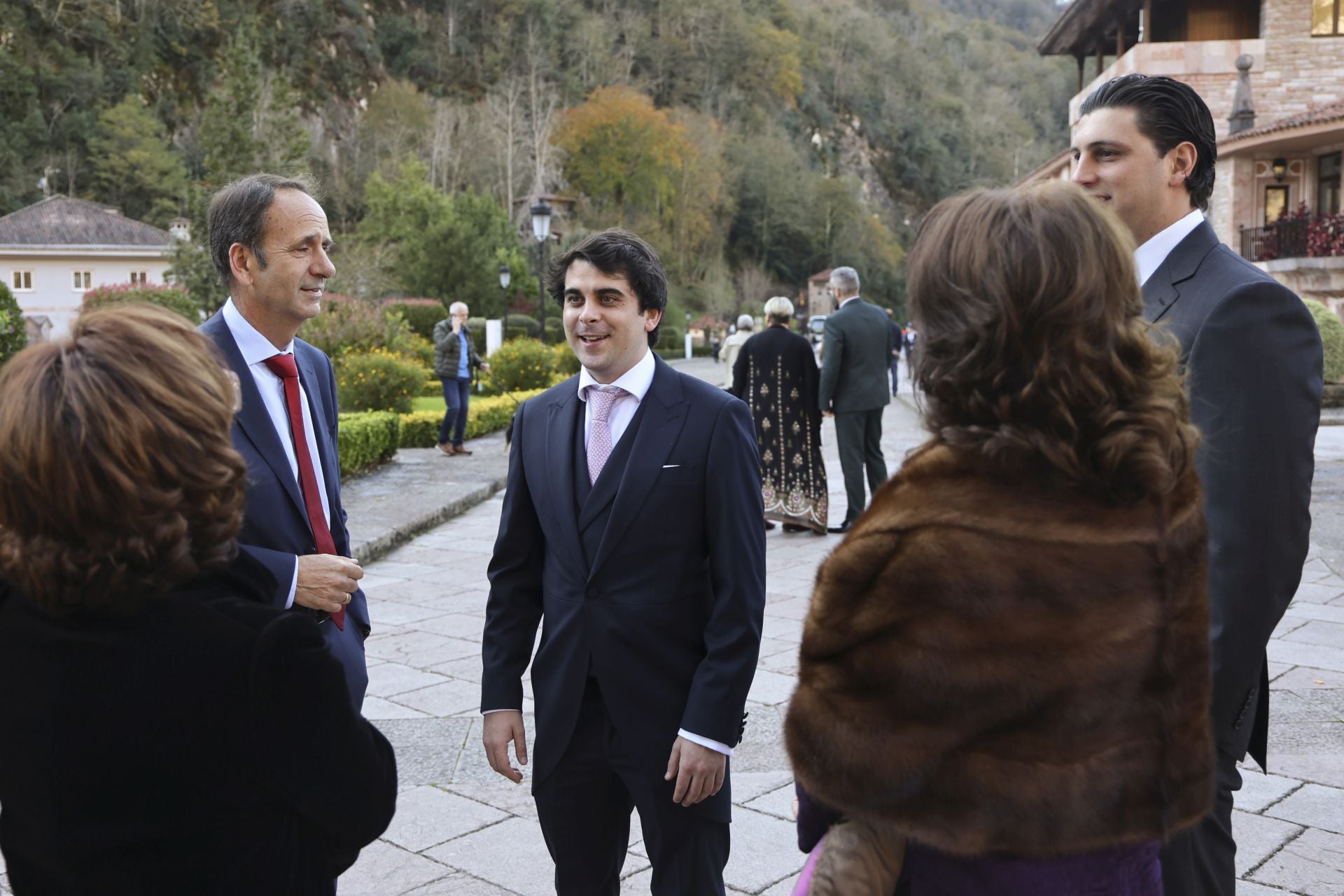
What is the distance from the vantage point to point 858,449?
908cm

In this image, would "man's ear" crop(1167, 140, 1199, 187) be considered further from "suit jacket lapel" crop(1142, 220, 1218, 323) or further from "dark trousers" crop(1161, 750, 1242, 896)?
"dark trousers" crop(1161, 750, 1242, 896)

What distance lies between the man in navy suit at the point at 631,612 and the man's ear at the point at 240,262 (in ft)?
2.72

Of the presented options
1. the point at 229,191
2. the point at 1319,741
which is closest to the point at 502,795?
the point at 229,191

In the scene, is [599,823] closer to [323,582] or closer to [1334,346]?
[323,582]

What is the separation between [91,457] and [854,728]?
38.8 inches

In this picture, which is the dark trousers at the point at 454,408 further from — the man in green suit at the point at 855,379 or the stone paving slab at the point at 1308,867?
the stone paving slab at the point at 1308,867

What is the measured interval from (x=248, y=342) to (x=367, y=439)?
9851 millimetres

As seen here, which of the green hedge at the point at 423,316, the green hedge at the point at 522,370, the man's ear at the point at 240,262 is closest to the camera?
the man's ear at the point at 240,262

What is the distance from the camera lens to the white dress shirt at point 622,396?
2459mm

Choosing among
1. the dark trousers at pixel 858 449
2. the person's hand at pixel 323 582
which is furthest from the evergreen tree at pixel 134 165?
the person's hand at pixel 323 582

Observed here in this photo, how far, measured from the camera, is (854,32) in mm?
98125

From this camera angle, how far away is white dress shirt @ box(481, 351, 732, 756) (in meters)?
2.46

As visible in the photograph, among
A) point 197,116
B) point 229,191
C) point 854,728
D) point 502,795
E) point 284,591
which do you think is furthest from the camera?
point 197,116

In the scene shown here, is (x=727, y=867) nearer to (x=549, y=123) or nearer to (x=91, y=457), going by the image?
(x=91, y=457)
